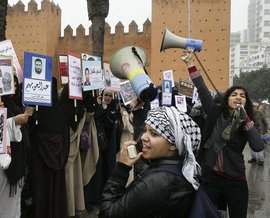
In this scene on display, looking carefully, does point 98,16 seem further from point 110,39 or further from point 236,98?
point 110,39

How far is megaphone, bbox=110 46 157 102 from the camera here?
11.6 ft

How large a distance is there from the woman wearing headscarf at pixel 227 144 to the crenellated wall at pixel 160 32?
770 inches

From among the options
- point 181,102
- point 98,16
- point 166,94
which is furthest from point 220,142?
point 98,16

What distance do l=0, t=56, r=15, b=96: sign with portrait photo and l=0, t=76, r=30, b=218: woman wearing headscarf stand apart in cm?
21

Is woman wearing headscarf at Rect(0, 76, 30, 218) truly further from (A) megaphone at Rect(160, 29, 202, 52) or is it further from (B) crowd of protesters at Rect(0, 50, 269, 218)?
Answer: (A) megaphone at Rect(160, 29, 202, 52)

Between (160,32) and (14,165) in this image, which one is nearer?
(14,165)

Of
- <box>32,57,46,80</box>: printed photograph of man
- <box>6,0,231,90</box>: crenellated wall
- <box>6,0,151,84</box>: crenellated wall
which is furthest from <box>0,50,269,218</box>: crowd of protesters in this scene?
<box>6,0,151,84</box>: crenellated wall

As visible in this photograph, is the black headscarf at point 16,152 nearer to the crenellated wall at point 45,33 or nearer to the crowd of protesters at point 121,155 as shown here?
the crowd of protesters at point 121,155

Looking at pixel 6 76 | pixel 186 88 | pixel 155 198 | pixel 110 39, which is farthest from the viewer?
pixel 110 39

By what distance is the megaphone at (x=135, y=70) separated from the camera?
3525mm

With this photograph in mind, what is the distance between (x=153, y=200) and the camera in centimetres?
169

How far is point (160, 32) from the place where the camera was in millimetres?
23922

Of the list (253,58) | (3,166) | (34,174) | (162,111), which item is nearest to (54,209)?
(34,174)

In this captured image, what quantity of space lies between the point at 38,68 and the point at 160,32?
20997mm
